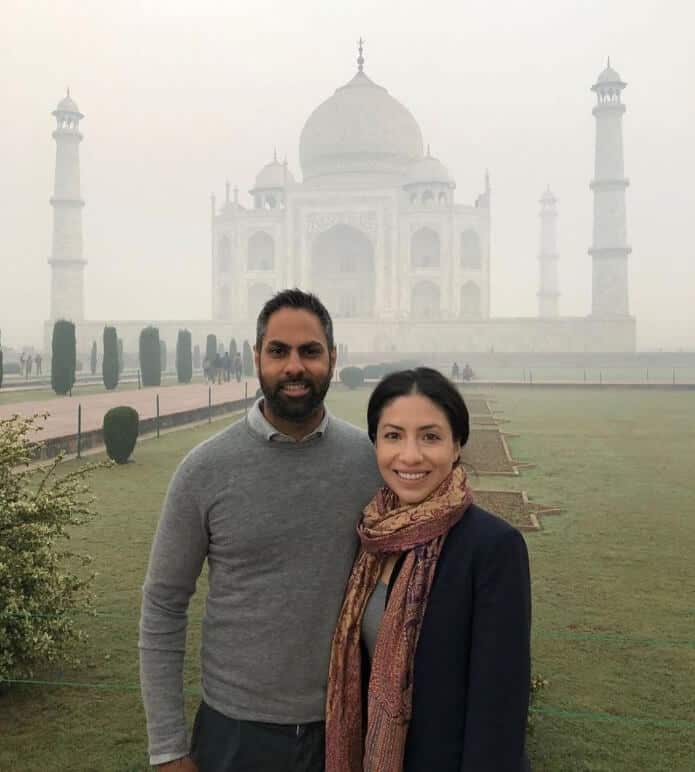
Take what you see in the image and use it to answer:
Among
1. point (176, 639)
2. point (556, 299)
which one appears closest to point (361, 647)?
point (176, 639)

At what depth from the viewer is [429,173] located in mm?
34406

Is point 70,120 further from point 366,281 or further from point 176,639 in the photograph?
point 176,639

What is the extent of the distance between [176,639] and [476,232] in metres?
34.9

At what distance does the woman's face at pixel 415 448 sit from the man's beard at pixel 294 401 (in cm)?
13

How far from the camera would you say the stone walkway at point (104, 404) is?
31.7 feet

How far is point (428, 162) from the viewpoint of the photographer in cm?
3462

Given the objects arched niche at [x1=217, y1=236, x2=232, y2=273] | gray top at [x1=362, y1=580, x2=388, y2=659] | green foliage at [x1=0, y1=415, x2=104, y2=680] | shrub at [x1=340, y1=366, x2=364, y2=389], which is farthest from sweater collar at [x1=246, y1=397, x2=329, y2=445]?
arched niche at [x1=217, y1=236, x2=232, y2=273]

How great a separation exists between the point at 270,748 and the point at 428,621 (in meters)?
0.38

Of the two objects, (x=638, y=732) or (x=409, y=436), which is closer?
(x=409, y=436)

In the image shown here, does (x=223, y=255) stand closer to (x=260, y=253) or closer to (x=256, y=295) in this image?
(x=260, y=253)

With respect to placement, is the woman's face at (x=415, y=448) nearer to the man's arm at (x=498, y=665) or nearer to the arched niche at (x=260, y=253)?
the man's arm at (x=498, y=665)

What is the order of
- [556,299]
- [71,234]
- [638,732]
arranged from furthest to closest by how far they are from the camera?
1. [556,299]
2. [71,234]
3. [638,732]

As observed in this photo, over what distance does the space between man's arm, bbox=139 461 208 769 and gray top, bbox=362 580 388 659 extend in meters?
0.30

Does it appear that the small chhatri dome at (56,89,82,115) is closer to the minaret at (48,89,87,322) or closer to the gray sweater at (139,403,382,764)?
the minaret at (48,89,87,322)
